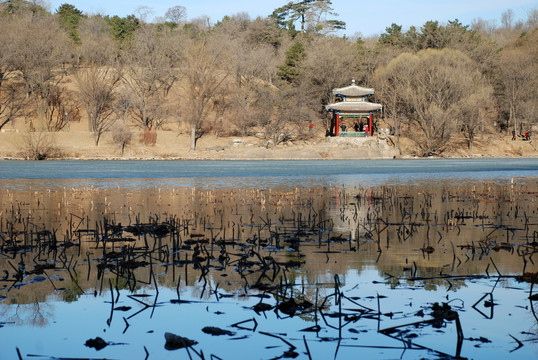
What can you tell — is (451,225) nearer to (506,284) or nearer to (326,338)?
(506,284)

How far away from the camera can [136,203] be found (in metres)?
19.8

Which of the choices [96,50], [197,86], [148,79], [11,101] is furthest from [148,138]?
[96,50]

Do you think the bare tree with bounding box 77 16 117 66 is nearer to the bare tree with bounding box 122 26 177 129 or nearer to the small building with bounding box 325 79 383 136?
the bare tree with bounding box 122 26 177 129

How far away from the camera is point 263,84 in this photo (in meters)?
91.9

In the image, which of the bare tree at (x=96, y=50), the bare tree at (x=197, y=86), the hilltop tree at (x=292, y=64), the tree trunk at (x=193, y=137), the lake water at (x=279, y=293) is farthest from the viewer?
the bare tree at (x=96, y=50)

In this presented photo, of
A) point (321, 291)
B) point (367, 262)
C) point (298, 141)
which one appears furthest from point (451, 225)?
point (298, 141)

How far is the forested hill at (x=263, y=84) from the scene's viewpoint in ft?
255

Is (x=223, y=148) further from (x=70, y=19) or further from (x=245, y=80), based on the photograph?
(x=70, y=19)

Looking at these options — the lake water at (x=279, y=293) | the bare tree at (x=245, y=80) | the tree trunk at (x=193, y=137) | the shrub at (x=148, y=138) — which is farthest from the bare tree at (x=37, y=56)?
the lake water at (x=279, y=293)

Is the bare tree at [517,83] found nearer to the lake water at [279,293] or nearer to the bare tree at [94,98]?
the bare tree at [94,98]

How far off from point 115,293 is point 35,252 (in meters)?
3.35

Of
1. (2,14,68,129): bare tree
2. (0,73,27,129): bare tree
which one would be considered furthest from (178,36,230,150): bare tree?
(0,73,27,129): bare tree

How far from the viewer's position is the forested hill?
7781 centimetres

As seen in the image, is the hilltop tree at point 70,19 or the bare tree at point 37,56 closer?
the bare tree at point 37,56
